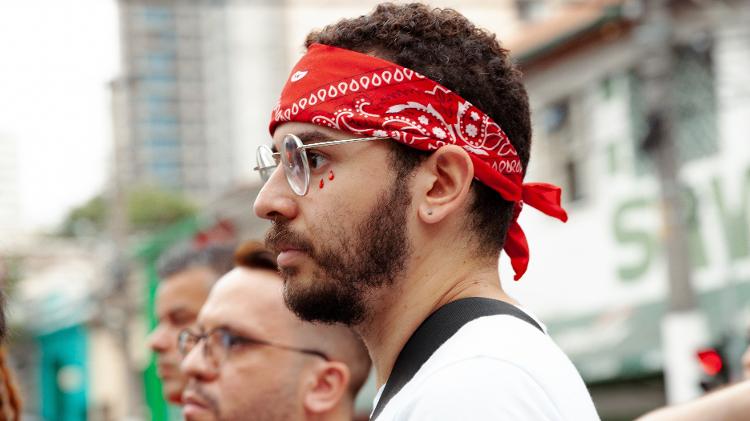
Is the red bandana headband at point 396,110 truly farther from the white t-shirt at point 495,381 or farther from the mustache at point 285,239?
the white t-shirt at point 495,381

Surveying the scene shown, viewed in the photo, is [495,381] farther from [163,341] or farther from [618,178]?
[618,178]

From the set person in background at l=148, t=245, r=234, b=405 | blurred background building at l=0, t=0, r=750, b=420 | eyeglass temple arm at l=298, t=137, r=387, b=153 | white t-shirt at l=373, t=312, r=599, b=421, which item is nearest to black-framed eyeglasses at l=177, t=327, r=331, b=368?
person in background at l=148, t=245, r=234, b=405

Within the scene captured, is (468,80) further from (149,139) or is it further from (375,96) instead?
(149,139)

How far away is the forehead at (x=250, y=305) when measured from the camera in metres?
4.14

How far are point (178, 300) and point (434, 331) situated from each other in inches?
143

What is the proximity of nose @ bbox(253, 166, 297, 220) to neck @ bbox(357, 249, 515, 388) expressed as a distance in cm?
24

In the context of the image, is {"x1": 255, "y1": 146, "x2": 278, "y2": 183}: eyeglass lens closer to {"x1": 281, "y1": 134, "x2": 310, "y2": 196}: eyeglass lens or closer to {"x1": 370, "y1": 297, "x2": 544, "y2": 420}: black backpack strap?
{"x1": 281, "y1": 134, "x2": 310, "y2": 196}: eyeglass lens

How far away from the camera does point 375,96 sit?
235cm

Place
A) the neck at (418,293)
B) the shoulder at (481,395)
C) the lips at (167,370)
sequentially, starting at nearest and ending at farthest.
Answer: the shoulder at (481,395), the neck at (418,293), the lips at (167,370)

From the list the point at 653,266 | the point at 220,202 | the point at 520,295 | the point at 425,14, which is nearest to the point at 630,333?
the point at 653,266

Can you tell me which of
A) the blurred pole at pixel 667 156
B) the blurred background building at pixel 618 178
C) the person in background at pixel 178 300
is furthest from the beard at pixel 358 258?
the blurred pole at pixel 667 156

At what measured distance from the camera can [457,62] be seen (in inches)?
94.8

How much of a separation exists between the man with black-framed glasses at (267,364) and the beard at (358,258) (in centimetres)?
164

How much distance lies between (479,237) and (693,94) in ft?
44.0
